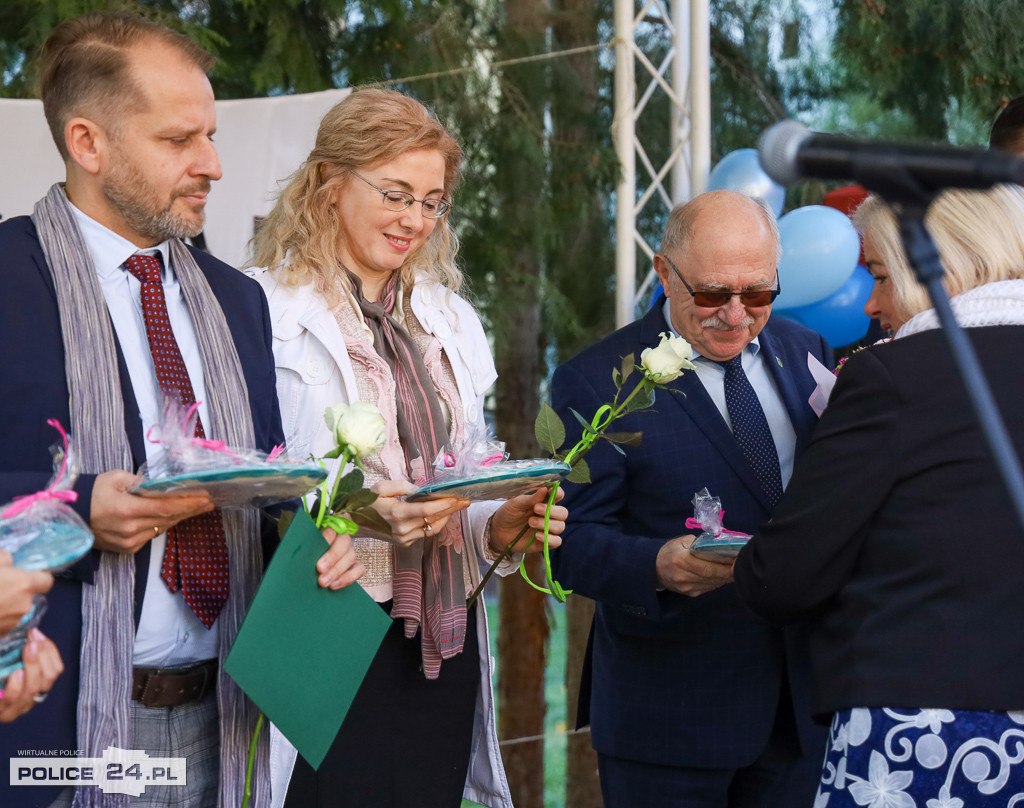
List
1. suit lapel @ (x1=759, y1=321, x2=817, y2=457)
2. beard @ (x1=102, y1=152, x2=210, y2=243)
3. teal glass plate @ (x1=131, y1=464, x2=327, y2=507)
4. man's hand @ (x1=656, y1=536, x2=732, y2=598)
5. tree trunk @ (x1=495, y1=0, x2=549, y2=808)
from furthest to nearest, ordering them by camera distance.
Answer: tree trunk @ (x1=495, y1=0, x2=549, y2=808)
suit lapel @ (x1=759, y1=321, x2=817, y2=457)
man's hand @ (x1=656, y1=536, x2=732, y2=598)
beard @ (x1=102, y1=152, x2=210, y2=243)
teal glass plate @ (x1=131, y1=464, x2=327, y2=507)

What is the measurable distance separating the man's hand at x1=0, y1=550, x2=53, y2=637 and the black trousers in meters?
0.94

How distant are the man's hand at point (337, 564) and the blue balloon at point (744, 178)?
9.00 feet

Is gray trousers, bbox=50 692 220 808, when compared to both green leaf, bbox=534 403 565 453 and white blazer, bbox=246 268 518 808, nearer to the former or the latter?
white blazer, bbox=246 268 518 808

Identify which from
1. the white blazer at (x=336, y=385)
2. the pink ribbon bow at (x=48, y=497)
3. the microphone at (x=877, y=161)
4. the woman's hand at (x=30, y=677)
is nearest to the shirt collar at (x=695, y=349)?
the white blazer at (x=336, y=385)

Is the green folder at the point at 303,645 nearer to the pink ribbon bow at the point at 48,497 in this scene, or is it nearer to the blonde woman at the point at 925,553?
the pink ribbon bow at the point at 48,497

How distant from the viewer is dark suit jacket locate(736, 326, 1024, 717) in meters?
1.66

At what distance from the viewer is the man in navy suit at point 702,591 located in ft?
7.85

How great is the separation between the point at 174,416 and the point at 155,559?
0.35 metres

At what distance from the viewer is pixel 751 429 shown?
99.1 inches

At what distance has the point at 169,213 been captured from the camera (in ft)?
6.10

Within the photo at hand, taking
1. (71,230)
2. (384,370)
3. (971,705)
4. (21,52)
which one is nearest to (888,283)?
(971,705)

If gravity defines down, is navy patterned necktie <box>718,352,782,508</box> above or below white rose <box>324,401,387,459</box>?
below

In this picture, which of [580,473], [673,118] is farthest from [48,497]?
[673,118]

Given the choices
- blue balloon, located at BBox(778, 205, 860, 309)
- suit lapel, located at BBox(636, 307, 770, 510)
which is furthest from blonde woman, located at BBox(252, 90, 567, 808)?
blue balloon, located at BBox(778, 205, 860, 309)
